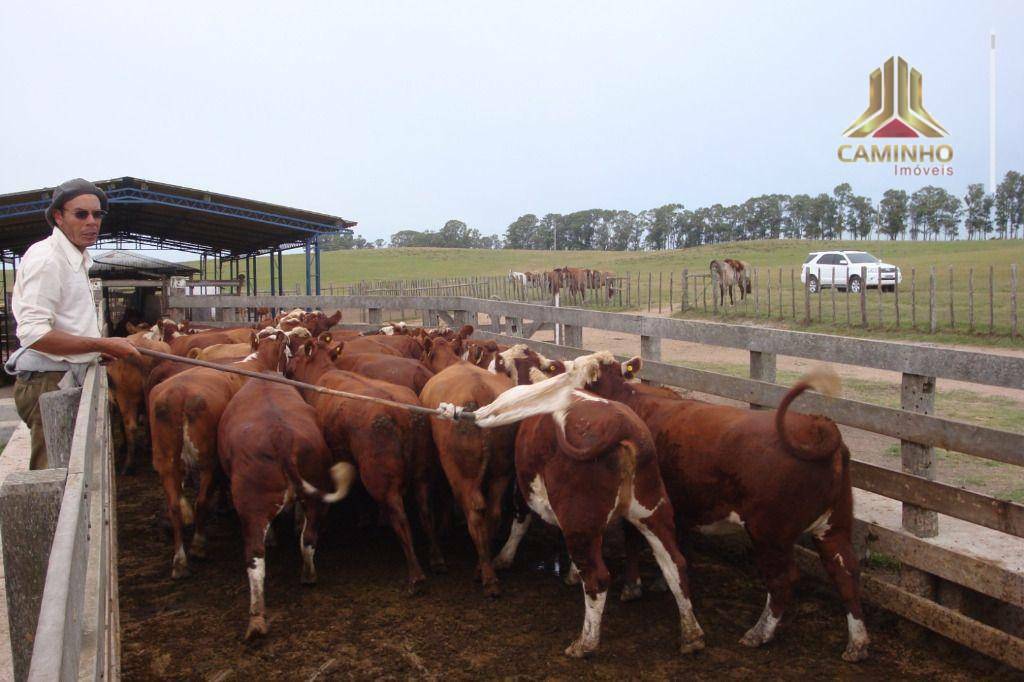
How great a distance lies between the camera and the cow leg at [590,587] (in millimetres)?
4465

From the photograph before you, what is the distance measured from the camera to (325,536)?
6484mm

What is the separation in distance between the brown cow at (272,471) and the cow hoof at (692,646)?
2.35m

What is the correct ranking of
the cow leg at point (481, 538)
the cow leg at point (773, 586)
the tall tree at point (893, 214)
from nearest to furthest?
the cow leg at point (773, 586), the cow leg at point (481, 538), the tall tree at point (893, 214)

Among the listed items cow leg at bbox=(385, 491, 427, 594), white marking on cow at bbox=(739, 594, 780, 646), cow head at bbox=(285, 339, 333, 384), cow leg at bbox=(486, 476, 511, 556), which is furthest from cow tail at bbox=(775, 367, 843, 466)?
cow head at bbox=(285, 339, 333, 384)

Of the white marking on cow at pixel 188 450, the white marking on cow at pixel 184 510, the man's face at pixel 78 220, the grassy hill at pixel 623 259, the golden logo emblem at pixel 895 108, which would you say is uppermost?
the golden logo emblem at pixel 895 108

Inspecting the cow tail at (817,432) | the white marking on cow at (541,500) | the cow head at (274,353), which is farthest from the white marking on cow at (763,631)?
the cow head at (274,353)

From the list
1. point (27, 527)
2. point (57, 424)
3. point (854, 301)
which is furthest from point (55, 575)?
point (854, 301)

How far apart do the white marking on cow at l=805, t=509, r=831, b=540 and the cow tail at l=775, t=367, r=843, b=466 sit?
30 centimetres

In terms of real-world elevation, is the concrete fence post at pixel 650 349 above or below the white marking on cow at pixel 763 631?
above

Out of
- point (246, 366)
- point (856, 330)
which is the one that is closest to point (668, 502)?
point (246, 366)

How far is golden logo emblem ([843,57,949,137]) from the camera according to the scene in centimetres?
3675

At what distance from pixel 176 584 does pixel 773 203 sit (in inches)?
4996

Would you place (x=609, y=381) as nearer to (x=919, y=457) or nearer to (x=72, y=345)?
(x=919, y=457)

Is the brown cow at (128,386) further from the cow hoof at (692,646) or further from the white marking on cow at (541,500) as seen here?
the cow hoof at (692,646)
